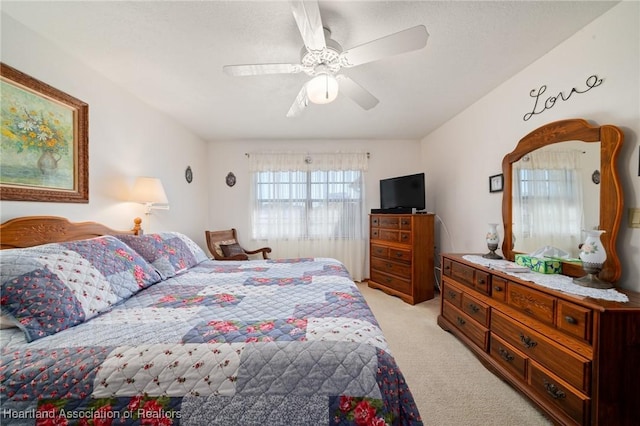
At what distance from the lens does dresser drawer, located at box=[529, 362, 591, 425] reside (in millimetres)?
1181

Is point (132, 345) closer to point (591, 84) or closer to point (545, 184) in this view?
point (545, 184)

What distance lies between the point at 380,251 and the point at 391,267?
0.97ft

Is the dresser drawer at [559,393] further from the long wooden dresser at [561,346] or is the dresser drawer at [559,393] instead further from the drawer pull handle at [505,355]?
the drawer pull handle at [505,355]

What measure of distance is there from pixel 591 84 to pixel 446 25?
1.04 m

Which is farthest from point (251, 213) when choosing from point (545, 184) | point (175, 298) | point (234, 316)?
point (545, 184)

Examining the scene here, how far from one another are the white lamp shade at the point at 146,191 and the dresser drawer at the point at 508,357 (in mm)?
3042

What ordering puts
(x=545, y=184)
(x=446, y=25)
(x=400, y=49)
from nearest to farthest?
(x=400, y=49), (x=446, y=25), (x=545, y=184)

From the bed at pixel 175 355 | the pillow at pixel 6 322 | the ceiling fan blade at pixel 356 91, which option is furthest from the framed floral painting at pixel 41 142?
the ceiling fan blade at pixel 356 91

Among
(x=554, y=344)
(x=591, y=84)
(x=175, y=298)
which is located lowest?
(x=554, y=344)

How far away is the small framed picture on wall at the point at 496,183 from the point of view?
7.60ft

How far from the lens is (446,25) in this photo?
1.54 metres

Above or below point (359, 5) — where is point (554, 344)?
below

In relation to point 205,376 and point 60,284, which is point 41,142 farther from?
point 205,376

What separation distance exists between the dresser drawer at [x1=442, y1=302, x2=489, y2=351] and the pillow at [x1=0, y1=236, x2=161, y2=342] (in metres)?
2.47
